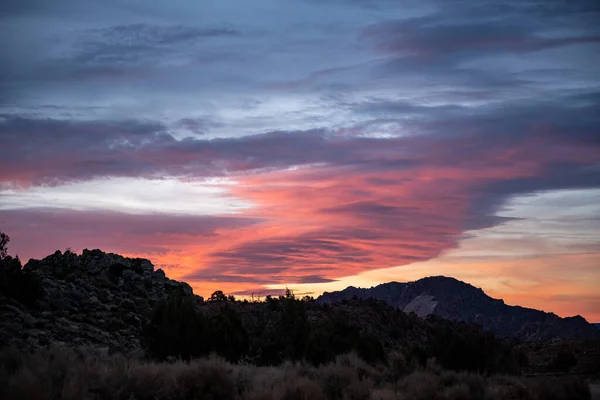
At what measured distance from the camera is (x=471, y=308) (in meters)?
142

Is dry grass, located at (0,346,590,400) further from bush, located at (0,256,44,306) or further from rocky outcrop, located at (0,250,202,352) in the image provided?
bush, located at (0,256,44,306)

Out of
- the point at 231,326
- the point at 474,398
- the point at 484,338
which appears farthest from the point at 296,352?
the point at 474,398

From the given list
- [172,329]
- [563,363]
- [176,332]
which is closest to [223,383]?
[176,332]

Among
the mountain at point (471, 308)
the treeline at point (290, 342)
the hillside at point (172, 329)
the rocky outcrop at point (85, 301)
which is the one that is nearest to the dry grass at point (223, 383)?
the treeline at point (290, 342)

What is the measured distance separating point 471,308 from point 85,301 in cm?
10831

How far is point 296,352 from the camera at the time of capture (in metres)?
39.8

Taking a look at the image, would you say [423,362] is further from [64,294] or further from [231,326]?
[64,294]

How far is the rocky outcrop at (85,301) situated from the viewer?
39469 mm

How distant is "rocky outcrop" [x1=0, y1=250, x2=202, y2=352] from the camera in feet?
129

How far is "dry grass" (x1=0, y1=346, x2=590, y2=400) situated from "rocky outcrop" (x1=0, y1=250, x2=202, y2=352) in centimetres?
1121

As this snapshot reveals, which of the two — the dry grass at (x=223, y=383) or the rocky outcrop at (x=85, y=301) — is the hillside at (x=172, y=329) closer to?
the rocky outcrop at (x=85, y=301)

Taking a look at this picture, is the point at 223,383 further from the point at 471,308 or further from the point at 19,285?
the point at 471,308

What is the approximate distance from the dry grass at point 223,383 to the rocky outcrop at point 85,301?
441 inches

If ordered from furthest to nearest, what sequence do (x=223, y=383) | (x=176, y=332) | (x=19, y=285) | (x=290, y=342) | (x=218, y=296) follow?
(x=218, y=296), (x=19, y=285), (x=290, y=342), (x=176, y=332), (x=223, y=383)
